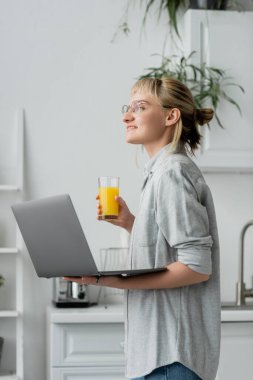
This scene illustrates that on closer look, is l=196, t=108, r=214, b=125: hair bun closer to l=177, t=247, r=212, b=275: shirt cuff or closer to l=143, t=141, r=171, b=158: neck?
l=143, t=141, r=171, b=158: neck

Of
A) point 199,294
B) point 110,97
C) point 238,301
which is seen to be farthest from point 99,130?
point 199,294

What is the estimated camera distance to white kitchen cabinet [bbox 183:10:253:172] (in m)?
3.35

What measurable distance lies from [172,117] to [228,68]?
1.57 m

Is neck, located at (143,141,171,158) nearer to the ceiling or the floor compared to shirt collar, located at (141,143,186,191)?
nearer to the ceiling

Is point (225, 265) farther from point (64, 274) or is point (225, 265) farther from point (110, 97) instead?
point (64, 274)

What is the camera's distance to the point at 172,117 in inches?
75.0

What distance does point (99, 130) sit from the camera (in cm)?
359

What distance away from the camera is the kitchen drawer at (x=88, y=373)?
3.08 metres

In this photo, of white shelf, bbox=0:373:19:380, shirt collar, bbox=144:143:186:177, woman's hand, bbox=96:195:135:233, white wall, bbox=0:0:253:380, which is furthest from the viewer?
white wall, bbox=0:0:253:380

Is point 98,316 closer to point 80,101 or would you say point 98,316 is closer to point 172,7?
point 80,101

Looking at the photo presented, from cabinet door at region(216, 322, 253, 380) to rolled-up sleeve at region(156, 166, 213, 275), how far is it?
1347mm

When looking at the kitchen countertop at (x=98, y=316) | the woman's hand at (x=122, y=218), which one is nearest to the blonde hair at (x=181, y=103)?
the woman's hand at (x=122, y=218)

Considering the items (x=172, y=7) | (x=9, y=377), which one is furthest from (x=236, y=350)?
(x=172, y=7)

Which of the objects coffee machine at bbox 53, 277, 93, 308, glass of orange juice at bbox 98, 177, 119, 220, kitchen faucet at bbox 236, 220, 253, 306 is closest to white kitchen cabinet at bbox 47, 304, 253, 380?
coffee machine at bbox 53, 277, 93, 308
